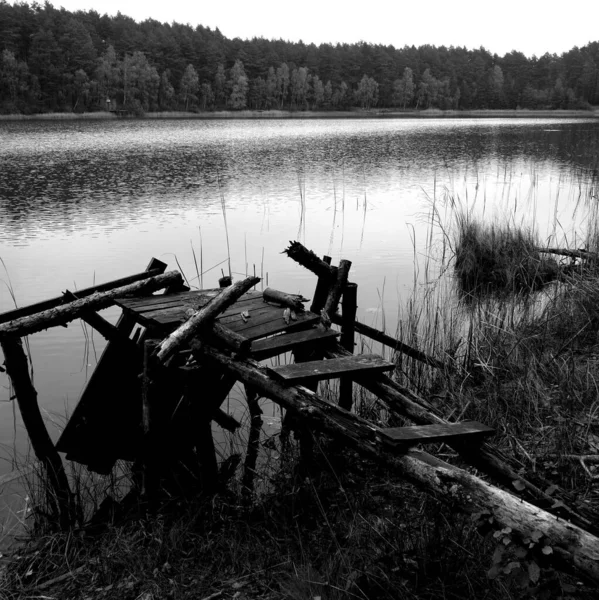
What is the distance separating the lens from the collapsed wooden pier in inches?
122

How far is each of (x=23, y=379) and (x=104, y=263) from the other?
8743mm

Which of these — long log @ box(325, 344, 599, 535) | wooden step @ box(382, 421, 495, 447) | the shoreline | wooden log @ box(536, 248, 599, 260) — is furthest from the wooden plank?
the shoreline

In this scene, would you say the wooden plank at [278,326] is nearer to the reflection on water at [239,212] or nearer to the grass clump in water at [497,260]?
the reflection on water at [239,212]

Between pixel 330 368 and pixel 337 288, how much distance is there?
1.36 m

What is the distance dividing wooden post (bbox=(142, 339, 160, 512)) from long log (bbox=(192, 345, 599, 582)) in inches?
34.9

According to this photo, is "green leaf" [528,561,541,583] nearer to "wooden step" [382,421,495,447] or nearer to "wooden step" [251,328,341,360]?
"wooden step" [382,421,495,447]

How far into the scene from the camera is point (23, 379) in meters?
4.63

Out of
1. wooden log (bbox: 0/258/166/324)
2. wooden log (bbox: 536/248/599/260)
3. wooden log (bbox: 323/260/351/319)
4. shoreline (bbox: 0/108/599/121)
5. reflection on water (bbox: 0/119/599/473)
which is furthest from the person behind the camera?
shoreline (bbox: 0/108/599/121)

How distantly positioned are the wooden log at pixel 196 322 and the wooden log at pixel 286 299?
634 mm

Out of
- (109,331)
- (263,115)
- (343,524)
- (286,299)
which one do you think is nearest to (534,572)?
(343,524)

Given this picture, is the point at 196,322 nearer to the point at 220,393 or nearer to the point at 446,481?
the point at 220,393

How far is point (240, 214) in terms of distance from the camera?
17359 mm

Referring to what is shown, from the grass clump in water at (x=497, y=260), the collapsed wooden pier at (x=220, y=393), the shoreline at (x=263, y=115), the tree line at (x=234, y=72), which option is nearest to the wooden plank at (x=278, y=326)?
the collapsed wooden pier at (x=220, y=393)

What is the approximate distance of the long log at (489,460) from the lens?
9.46 feet
